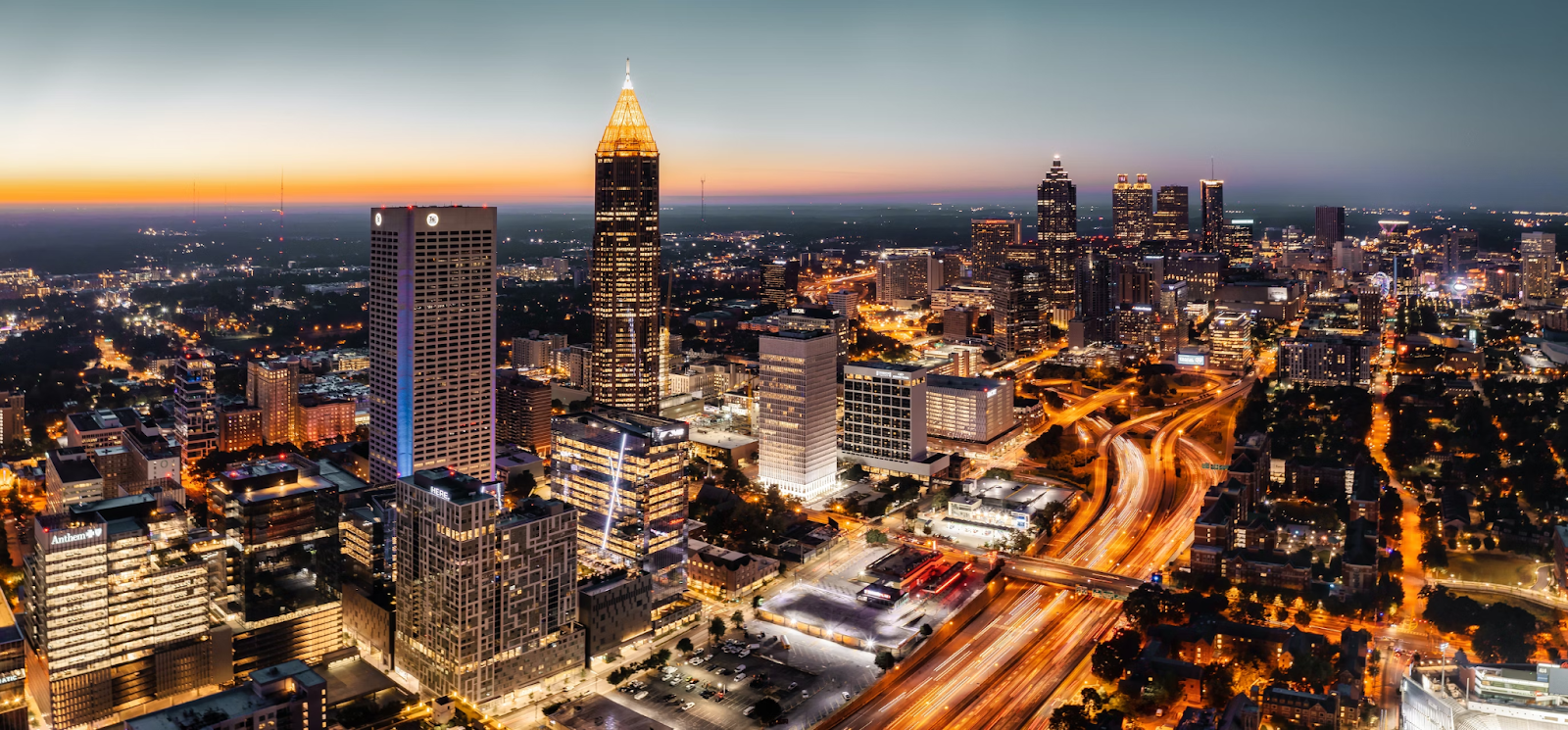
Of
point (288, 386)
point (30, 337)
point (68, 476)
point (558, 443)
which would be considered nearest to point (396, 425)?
point (558, 443)

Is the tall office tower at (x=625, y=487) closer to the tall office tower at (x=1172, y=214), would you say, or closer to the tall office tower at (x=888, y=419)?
the tall office tower at (x=888, y=419)

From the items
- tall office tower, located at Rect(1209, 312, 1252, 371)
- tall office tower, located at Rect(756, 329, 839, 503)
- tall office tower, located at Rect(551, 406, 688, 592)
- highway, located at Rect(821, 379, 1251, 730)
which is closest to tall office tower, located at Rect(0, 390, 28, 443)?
tall office tower, located at Rect(551, 406, 688, 592)

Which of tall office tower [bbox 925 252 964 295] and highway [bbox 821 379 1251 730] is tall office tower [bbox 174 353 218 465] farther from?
tall office tower [bbox 925 252 964 295]

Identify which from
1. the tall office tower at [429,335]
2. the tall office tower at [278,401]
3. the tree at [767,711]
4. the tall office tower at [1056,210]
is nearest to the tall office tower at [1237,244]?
the tall office tower at [1056,210]

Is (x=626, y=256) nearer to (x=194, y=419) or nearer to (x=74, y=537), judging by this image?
(x=194, y=419)

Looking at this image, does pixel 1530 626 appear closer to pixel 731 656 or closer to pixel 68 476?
pixel 731 656
